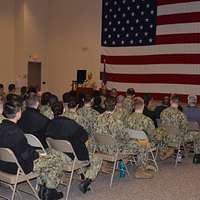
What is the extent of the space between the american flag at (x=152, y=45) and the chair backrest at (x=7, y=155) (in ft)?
24.5

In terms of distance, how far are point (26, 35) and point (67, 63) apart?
6.08 feet

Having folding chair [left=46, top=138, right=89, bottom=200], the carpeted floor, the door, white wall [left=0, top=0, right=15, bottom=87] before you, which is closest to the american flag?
the door

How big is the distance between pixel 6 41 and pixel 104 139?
1032 cm

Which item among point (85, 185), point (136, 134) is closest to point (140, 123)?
point (136, 134)

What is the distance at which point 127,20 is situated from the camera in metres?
12.4

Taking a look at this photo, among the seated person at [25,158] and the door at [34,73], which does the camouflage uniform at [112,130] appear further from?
the door at [34,73]

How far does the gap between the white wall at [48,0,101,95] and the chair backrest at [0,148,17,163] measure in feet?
31.5

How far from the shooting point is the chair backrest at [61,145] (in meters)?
4.61

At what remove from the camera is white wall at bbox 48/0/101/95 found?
13.8m

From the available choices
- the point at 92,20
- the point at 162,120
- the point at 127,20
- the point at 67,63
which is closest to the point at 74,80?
the point at 67,63

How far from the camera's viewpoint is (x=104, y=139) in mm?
5219

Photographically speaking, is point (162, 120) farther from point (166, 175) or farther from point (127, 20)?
point (127, 20)

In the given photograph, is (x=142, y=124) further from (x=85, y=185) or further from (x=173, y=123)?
(x=85, y=185)

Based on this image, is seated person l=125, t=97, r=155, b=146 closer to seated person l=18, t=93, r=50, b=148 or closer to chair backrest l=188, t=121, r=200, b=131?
chair backrest l=188, t=121, r=200, b=131
